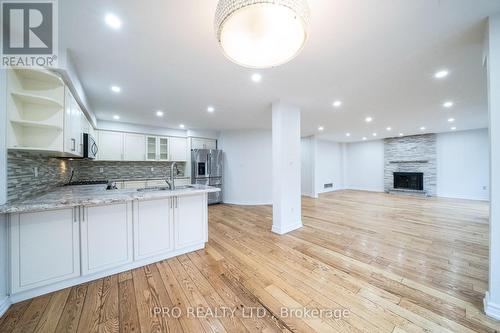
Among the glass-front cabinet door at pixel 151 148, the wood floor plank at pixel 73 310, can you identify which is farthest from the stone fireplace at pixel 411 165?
the wood floor plank at pixel 73 310

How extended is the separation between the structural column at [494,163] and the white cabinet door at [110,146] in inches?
261

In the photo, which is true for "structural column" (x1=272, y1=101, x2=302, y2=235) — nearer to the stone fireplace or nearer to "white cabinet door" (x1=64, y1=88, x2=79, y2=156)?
"white cabinet door" (x1=64, y1=88, x2=79, y2=156)

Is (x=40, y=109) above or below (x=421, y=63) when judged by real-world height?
below

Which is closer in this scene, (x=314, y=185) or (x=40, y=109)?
(x=40, y=109)

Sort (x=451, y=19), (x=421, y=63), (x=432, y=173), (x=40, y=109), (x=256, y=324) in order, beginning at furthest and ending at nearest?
1. (x=432, y=173)
2. (x=421, y=63)
3. (x=40, y=109)
4. (x=451, y=19)
5. (x=256, y=324)

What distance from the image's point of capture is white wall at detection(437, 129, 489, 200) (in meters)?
6.40

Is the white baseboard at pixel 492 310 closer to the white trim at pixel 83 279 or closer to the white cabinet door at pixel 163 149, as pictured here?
the white trim at pixel 83 279

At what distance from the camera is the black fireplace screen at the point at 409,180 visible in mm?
7577

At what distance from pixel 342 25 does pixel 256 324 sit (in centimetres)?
270

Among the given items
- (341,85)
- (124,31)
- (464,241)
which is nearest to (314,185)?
(464,241)

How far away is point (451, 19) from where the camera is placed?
159 centimetres

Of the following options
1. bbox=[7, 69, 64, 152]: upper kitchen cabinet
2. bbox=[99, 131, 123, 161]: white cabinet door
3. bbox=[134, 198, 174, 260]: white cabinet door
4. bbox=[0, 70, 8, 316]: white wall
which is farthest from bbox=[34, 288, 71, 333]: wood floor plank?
bbox=[99, 131, 123, 161]: white cabinet door

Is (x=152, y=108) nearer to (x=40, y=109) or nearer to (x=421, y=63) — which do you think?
(x=40, y=109)

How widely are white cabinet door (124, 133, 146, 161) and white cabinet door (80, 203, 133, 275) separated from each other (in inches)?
139
